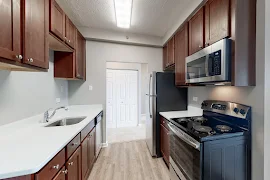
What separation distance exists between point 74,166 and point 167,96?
1.90 m

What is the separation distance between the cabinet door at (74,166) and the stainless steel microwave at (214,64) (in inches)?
66.1


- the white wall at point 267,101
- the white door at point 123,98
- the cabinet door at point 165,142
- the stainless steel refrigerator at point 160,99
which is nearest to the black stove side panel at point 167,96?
the stainless steel refrigerator at point 160,99

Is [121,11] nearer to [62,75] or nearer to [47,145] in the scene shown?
[62,75]

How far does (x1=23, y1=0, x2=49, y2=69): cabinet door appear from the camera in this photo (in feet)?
3.48

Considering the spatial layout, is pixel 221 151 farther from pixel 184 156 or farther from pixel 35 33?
pixel 35 33

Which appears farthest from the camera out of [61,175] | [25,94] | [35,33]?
[25,94]

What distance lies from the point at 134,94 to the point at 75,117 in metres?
2.81

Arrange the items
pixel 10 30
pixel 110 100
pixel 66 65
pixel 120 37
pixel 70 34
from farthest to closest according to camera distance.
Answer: pixel 110 100 < pixel 120 37 < pixel 66 65 < pixel 70 34 < pixel 10 30

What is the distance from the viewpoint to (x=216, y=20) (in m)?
1.40

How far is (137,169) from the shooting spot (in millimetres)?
2189

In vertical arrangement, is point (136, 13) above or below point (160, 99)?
above

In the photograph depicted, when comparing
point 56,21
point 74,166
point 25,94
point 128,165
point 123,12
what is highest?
point 123,12

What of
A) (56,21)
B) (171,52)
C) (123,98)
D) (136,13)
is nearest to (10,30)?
(56,21)

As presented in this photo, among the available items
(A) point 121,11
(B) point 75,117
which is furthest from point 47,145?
(A) point 121,11
